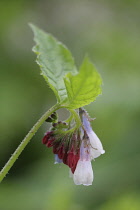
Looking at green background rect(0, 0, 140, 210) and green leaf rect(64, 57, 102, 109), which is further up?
green background rect(0, 0, 140, 210)

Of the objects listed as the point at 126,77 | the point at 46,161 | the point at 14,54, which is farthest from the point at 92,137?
the point at 14,54

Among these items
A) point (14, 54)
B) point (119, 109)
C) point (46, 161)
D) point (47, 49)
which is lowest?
point (47, 49)

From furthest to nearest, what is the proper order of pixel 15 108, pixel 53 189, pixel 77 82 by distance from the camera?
pixel 15 108 < pixel 53 189 < pixel 77 82

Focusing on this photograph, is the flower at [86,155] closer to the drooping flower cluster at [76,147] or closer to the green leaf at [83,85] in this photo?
the drooping flower cluster at [76,147]

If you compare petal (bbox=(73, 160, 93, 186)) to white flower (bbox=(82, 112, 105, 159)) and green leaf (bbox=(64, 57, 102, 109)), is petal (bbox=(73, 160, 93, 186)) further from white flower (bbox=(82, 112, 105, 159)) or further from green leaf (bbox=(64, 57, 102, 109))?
green leaf (bbox=(64, 57, 102, 109))

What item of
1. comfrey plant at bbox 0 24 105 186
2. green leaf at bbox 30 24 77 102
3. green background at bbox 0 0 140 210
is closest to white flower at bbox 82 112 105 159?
comfrey plant at bbox 0 24 105 186

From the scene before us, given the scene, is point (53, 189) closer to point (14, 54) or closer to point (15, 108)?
point (15, 108)

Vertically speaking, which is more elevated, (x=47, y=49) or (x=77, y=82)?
(x=47, y=49)
